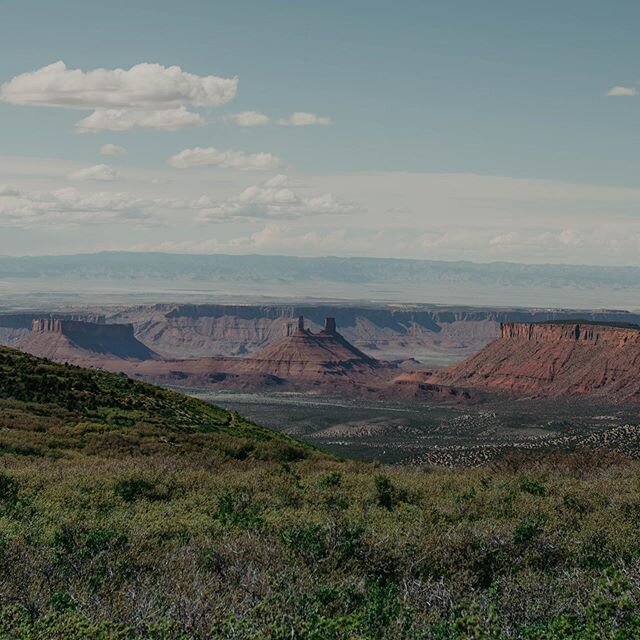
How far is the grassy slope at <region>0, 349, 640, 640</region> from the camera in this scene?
60.5 feet

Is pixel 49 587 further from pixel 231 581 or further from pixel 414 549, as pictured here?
pixel 414 549

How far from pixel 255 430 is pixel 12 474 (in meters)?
37.3

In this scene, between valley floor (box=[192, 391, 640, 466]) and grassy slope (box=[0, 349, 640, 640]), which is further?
valley floor (box=[192, 391, 640, 466])

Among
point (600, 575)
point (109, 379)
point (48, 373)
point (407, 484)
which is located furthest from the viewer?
point (109, 379)

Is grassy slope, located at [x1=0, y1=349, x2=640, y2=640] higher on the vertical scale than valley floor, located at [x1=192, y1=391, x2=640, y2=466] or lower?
Answer: higher

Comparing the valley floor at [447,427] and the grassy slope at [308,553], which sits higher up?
the grassy slope at [308,553]

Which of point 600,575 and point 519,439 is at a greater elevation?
point 600,575

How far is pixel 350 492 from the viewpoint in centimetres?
3441

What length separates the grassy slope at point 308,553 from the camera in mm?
18438

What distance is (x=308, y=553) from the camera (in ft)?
78.8

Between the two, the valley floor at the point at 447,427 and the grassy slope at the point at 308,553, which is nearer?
the grassy slope at the point at 308,553

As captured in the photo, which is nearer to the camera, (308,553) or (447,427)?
(308,553)

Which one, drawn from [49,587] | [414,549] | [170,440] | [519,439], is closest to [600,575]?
[414,549]

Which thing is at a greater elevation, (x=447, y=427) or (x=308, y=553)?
(x=308, y=553)
